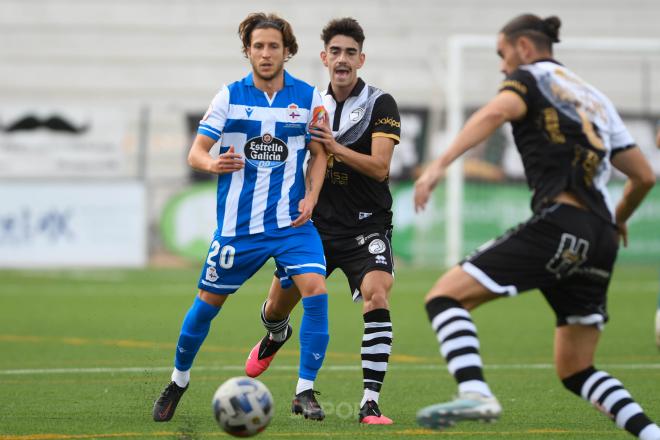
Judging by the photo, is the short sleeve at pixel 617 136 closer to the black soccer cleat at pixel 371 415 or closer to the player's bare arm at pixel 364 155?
the player's bare arm at pixel 364 155

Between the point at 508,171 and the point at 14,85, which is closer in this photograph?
the point at 508,171

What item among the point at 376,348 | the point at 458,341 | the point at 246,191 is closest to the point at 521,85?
the point at 458,341

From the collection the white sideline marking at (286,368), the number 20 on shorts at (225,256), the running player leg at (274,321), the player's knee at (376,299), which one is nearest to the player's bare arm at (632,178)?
the player's knee at (376,299)

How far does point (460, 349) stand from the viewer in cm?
531

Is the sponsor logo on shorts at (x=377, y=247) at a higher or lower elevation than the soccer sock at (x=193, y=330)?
higher

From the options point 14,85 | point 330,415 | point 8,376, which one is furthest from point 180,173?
point 330,415

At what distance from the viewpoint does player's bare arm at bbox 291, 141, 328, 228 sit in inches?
275

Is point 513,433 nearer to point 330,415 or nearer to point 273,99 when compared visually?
point 330,415

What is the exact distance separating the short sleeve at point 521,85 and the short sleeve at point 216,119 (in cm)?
198

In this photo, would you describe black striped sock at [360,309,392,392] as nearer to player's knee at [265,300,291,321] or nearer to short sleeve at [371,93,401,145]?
player's knee at [265,300,291,321]

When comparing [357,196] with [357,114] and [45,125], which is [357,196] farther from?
[45,125]

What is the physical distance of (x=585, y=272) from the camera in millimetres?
5395

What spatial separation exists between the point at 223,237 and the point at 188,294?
981 centimetres

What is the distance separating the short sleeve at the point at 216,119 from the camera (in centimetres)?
679
